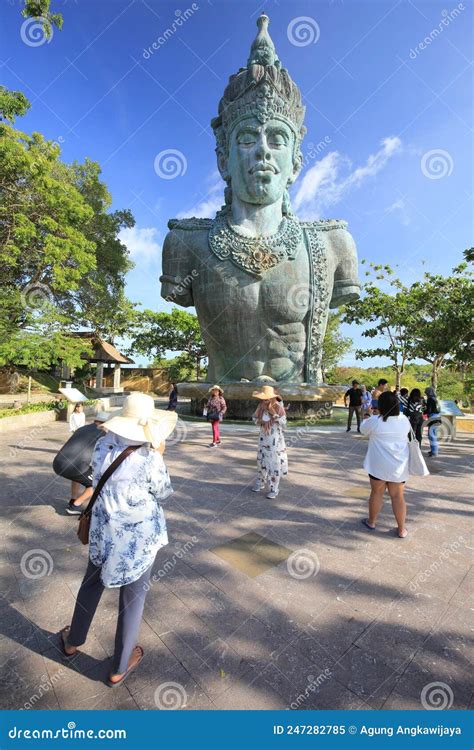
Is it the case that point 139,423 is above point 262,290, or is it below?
below

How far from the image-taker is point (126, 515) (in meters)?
2.09

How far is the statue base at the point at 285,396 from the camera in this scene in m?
12.1

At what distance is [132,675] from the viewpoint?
2.06 meters

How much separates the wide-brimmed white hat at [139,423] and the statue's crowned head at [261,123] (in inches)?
491

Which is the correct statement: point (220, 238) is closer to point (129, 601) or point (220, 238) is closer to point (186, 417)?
point (186, 417)

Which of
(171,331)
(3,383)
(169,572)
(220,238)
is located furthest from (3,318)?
(171,331)

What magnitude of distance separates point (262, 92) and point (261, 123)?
1.08 meters

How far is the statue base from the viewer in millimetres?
12086

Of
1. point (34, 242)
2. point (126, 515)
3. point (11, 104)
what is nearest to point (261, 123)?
point (11, 104)

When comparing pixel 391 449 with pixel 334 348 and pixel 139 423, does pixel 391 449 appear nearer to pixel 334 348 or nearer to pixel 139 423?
pixel 139 423

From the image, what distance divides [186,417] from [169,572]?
10.4 metres

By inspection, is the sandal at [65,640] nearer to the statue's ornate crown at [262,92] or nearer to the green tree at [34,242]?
the green tree at [34,242]

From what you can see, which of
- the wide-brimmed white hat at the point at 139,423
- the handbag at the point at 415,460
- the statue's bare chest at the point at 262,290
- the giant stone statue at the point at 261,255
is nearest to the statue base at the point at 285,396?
the giant stone statue at the point at 261,255

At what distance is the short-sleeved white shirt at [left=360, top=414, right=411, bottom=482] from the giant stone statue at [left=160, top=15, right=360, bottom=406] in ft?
29.4
